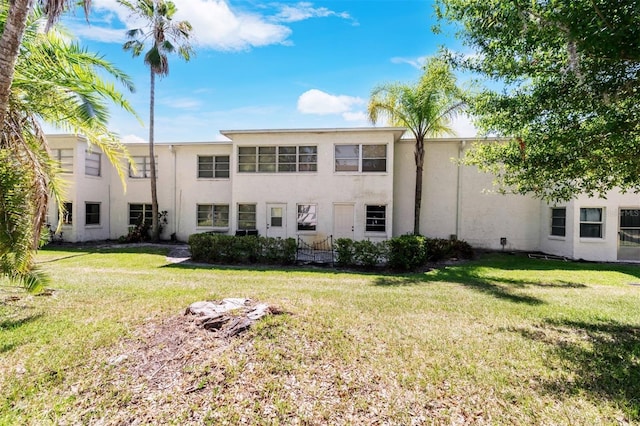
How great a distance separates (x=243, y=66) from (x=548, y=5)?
11.0 m

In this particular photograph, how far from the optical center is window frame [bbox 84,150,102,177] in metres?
18.2

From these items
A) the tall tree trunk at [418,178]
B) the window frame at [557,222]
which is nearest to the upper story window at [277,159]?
the tall tree trunk at [418,178]

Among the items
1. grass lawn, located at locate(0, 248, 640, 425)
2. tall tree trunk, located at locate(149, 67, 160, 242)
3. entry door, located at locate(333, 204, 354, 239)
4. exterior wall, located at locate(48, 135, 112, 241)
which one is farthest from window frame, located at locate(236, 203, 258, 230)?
grass lawn, located at locate(0, 248, 640, 425)

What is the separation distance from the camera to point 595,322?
6.25m

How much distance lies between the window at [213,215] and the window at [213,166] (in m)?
1.77

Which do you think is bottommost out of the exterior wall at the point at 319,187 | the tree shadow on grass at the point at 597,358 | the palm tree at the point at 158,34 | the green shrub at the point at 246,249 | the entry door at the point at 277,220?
the tree shadow on grass at the point at 597,358

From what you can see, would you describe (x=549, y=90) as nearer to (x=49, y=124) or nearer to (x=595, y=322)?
(x=595, y=322)

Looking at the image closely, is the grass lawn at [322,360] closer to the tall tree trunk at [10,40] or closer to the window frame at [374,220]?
→ the tall tree trunk at [10,40]

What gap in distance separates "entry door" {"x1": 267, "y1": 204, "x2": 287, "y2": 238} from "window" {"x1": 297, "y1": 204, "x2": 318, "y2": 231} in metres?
0.80

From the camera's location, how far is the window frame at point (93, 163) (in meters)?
18.2

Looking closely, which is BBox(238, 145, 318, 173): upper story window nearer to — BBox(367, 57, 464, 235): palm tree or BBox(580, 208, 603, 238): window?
BBox(367, 57, 464, 235): palm tree

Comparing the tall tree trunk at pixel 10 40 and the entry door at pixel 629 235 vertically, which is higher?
the tall tree trunk at pixel 10 40

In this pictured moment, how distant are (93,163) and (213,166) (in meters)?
7.11

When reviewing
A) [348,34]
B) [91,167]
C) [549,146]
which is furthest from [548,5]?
[91,167]
